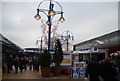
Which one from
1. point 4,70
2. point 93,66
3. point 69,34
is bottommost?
point 4,70

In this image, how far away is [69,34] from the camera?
27.1 meters

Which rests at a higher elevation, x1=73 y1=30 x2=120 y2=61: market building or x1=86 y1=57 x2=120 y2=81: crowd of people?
x1=73 y1=30 x2=120 y2=61: market building

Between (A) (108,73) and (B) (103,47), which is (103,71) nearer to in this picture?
(A) (108,73)

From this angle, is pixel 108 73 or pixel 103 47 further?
pixel 103 47

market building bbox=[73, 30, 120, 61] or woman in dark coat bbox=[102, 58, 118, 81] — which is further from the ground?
market building bbox=[73, 30, 120, 61]

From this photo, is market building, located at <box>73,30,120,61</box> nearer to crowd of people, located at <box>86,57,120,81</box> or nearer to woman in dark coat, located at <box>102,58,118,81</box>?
crowd of people, located at <box>86,57,120,81</box>

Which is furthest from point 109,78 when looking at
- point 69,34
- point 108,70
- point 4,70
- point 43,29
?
point 43,29

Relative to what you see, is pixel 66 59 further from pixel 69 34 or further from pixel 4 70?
pixel 69 34

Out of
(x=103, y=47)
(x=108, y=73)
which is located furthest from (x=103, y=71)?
(x=103, y=47)

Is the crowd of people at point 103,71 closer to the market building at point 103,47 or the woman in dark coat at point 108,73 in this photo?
the woman in dark coat at point 108,73

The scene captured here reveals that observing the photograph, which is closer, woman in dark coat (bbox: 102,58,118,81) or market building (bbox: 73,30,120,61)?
woman in dark coat (bbox: 102,58,118,81)

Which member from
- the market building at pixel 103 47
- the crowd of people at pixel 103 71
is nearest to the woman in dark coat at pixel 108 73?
the crowd of people at pixel 103 71

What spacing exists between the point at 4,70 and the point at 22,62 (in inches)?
→ 72.4

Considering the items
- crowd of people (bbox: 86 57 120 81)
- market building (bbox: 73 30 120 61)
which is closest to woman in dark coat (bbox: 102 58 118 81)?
crowd of people (bbox: 86 57 120 81)
